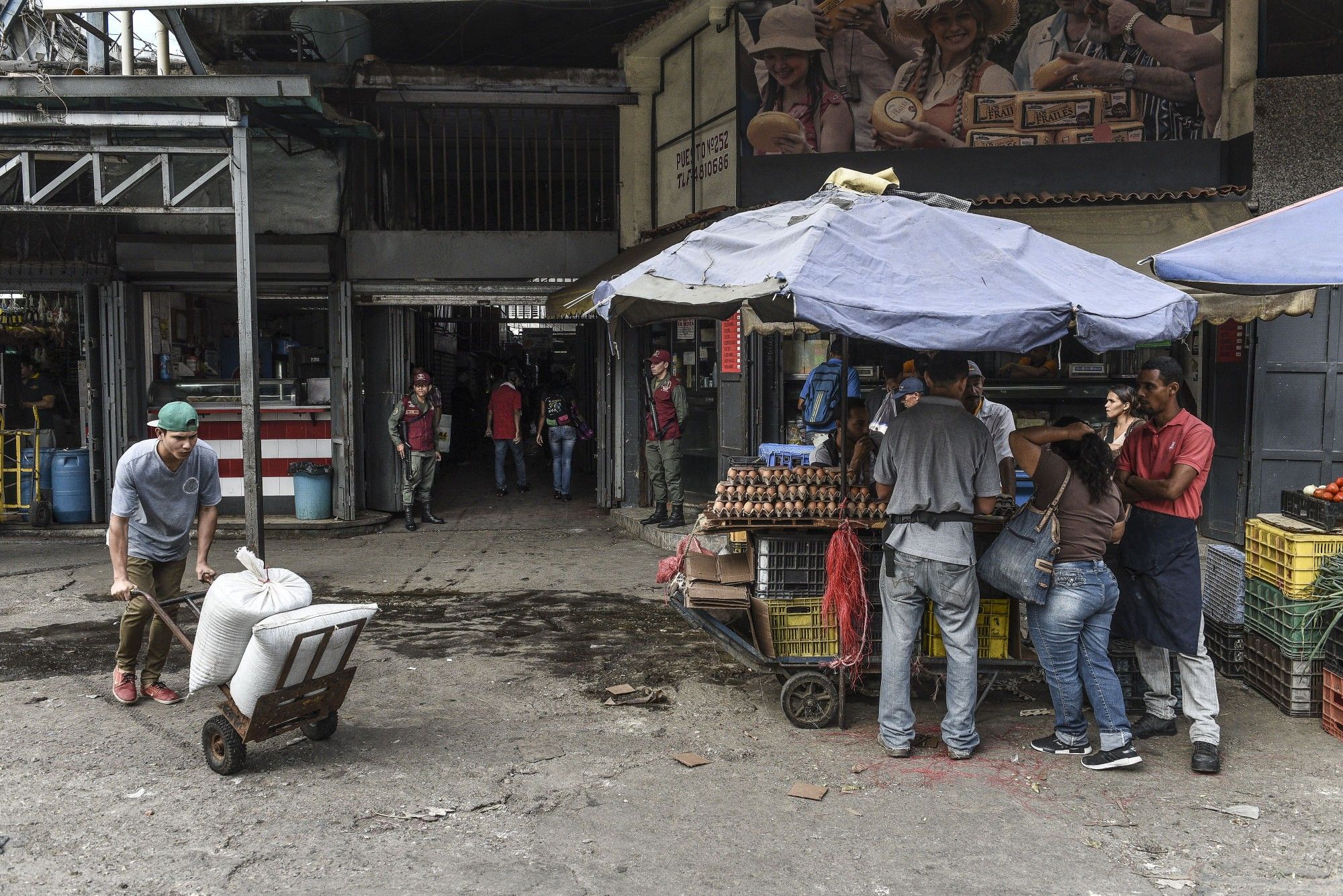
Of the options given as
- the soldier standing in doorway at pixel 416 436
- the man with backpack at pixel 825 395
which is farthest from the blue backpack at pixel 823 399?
the soldier standing in doorway at pixel 416 436

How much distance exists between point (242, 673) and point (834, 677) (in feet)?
10.1

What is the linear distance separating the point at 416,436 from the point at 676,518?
10.8 feet

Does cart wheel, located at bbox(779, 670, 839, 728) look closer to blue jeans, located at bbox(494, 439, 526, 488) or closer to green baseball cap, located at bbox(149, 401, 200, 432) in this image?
green baseball cap, located at bbox(149, 401, 200, 432)

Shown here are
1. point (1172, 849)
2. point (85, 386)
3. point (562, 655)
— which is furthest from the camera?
point (85, 386)

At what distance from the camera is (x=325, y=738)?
530 cm

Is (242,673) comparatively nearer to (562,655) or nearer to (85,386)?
(562,655)

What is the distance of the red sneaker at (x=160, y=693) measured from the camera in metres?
5.91

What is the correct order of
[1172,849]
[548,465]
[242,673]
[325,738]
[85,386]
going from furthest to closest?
[548,465] → [85,386] → [325,738] → [242,673] → [1172,849]

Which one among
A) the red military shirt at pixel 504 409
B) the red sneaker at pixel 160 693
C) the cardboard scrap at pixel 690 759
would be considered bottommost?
the cardboard scrap at pixel 690 759

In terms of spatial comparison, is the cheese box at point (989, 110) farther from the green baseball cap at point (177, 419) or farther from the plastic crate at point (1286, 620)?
the green baseball cap at point (177, 419)

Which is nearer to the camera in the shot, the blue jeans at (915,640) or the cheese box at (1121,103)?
the blue jeans at (915,640)

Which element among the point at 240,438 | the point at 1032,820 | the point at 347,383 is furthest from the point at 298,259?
the point at 1032,820

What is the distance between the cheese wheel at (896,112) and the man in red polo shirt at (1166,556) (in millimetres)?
5804

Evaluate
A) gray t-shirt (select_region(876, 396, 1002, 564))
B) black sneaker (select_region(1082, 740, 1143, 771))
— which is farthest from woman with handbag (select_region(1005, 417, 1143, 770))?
gray t-shirt (select_region(876, 396, 1002, 564))
